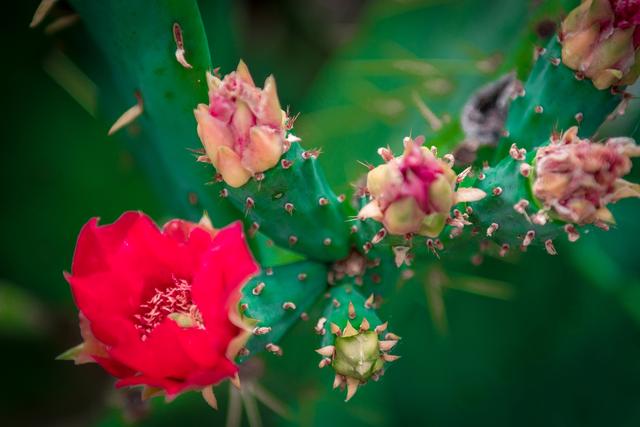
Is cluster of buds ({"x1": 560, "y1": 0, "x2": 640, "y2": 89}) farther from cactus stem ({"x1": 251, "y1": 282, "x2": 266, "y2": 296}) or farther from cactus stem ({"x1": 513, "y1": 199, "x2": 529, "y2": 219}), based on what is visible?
cactus stem ({"x1": 251, "y1": 282, "x2": 266, "y2": 296})

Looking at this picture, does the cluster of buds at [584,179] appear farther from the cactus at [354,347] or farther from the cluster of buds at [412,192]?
the cactus at [354,347]

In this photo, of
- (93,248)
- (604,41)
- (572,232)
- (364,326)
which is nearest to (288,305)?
(364,326)

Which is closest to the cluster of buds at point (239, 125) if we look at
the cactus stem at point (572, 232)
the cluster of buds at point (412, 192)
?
the cluster of buds at point (412, 192)

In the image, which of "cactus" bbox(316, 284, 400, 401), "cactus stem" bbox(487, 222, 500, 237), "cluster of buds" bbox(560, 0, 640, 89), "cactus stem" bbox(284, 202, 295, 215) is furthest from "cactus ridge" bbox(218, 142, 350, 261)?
"cluster of buds" bbox(560, 0, 640, 89)

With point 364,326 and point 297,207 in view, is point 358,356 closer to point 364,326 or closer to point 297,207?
point 364,326

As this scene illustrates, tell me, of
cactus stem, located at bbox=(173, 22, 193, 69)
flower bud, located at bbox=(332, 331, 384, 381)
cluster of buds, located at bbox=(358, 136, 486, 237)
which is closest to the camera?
Result: cluster of buds, located at bbox=(358, 136, 486, 237)
